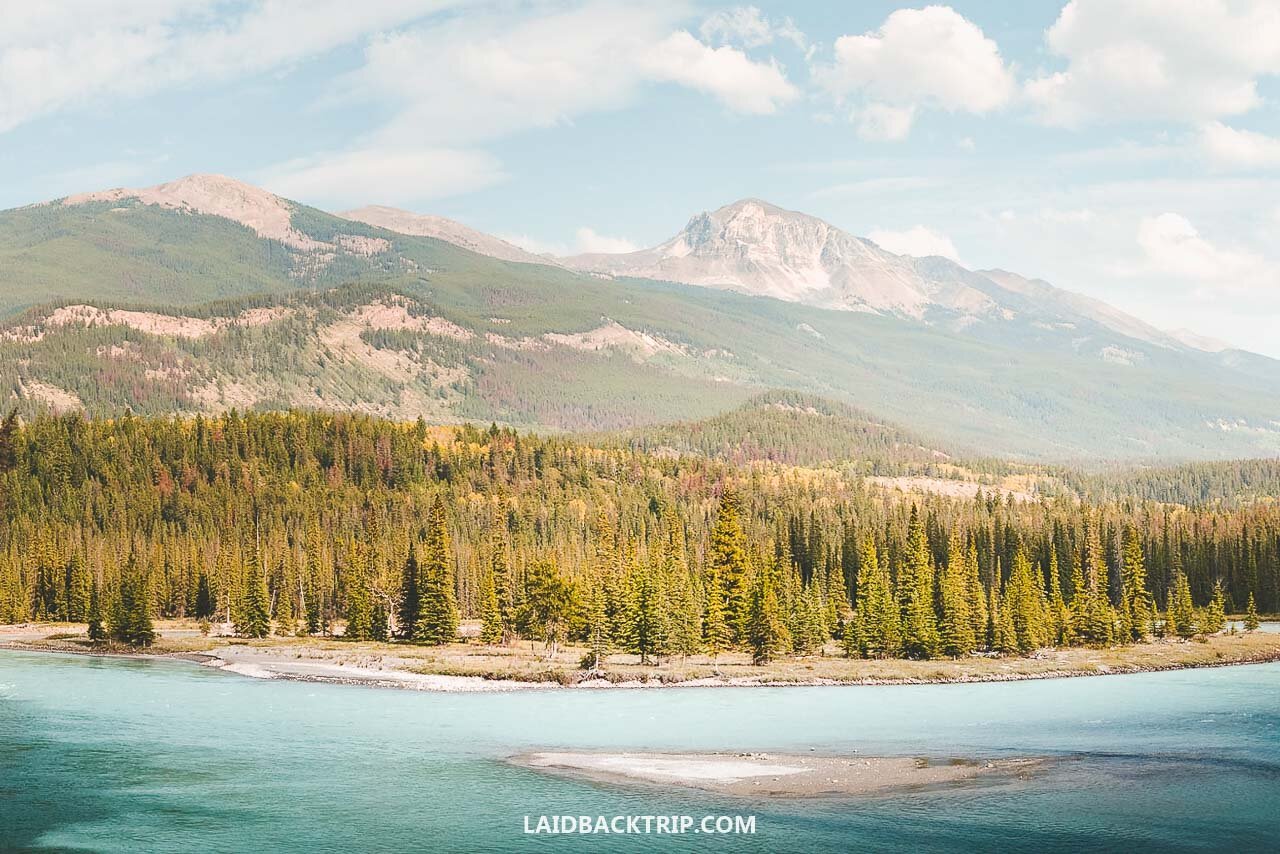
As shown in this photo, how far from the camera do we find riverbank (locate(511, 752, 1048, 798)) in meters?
63.0

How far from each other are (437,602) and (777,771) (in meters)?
89.7

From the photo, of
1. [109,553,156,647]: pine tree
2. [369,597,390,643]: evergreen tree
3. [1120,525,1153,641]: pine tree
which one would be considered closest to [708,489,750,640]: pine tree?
[369,597,390,643]: evergreen tree

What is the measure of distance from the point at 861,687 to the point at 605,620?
1459 inches

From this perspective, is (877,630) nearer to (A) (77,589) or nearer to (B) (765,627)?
(B) (765,627)

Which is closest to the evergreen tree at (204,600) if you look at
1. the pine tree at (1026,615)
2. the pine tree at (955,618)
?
the pine tree at (955,618)

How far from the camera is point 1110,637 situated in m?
142

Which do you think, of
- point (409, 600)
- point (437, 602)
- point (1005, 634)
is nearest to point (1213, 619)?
point (1005, 634)

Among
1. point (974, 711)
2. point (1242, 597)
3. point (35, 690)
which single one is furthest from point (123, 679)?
point (1242, 597)

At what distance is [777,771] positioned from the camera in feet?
220

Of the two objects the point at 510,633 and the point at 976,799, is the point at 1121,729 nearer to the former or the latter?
the point at 976,799

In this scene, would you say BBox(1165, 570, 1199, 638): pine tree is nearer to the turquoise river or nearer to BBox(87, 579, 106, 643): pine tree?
the turquoise river

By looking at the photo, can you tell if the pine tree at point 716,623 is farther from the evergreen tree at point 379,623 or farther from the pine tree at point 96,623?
the pine tree at point 96,623

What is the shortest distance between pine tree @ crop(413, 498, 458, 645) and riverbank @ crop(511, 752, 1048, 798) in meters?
78.1

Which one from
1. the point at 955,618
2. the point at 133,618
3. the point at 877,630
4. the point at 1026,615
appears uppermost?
the point at 133,618
